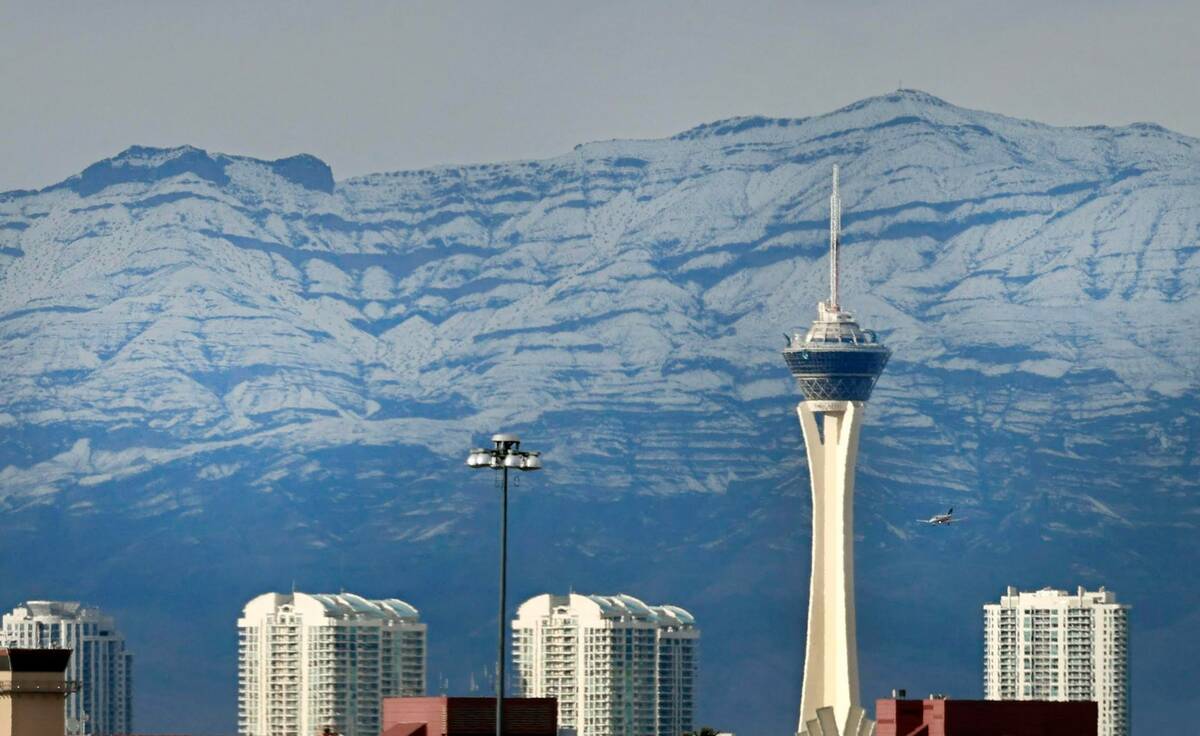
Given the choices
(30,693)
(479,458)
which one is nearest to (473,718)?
(479,458)

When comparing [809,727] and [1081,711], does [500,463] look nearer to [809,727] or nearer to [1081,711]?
[809,727]

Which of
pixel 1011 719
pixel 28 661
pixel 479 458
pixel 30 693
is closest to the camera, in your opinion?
pixel 28 661

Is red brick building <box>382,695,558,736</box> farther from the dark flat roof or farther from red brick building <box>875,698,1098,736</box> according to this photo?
the dark flat roof

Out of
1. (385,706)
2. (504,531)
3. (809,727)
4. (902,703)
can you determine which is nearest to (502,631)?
(504,531)

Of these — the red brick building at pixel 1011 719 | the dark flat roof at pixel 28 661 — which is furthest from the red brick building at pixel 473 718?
the dark flat roof at pixel 28 661

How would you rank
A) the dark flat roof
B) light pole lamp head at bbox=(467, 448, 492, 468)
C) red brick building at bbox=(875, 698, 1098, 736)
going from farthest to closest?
1. red brick building at bbox=(875, 698, 1098, 736)
2. light pole lamp head at bbox=(467, 448, 492, 468)
3. the dark flat roof

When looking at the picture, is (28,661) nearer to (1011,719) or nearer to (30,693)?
(30,693)

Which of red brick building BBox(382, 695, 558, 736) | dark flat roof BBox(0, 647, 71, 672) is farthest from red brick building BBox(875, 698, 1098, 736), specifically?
dark flat roof BBox(0, 647, 71, 672)

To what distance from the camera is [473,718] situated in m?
142

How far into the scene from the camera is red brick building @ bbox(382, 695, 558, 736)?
141 metres

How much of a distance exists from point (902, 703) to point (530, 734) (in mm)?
23792

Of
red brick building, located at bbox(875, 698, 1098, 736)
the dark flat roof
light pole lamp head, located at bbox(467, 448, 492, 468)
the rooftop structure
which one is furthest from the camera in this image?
red brick building, located at bbox(875, 698, 1098, 736)

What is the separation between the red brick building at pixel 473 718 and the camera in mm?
141125

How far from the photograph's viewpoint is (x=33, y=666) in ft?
317
